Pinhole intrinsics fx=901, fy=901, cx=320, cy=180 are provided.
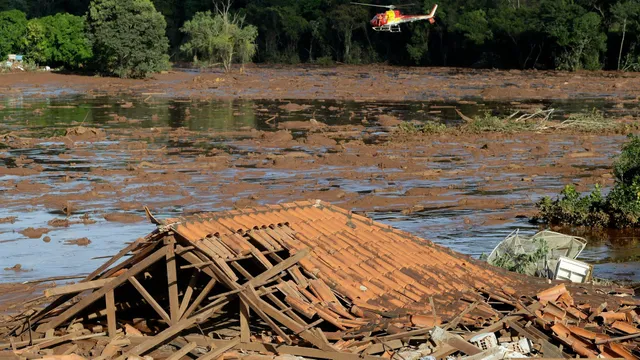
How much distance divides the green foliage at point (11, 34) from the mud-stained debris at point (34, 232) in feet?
162

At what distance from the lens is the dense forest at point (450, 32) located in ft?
193

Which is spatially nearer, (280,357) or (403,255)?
(280,357)

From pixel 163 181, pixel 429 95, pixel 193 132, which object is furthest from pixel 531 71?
pixel 163 181

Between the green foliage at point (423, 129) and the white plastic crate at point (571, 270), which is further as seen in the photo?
the green foliage at point (423, 129)

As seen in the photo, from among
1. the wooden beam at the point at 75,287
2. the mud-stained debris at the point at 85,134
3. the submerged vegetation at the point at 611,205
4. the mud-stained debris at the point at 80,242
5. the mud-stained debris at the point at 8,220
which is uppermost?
the wooden beam at the point at 75,287

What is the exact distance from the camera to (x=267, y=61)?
84.1 metres

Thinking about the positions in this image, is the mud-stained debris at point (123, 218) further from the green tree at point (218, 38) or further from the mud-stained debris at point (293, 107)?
the green tree at point (218, 38)

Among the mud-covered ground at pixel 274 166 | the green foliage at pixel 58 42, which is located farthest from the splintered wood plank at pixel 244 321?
the green foliage at pixel 58 42

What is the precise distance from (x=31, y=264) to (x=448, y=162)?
Result: 40.5ft

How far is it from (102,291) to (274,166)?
571 inches

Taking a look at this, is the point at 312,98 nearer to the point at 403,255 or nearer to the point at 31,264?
the point at 31,264

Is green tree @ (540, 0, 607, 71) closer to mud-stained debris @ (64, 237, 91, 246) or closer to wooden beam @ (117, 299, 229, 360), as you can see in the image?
mud-stained debris @ (64, 237, 91, 246)

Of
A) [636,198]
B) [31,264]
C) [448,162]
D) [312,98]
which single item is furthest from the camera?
[312,98]

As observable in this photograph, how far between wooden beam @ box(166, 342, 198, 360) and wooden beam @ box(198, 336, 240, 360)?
0.20 m
